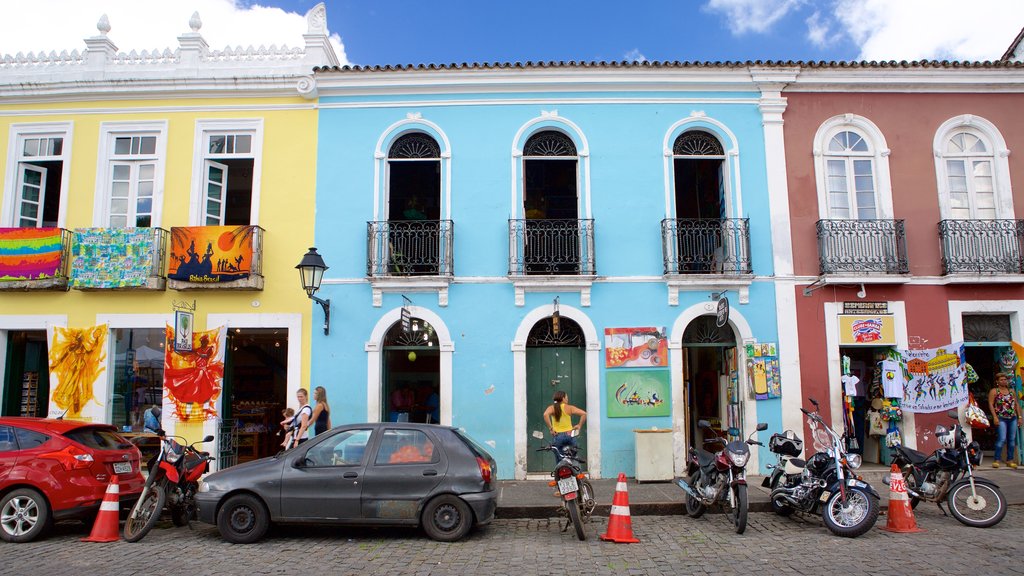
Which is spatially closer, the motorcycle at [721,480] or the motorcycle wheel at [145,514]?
the motorcycle wheel at [145,514]

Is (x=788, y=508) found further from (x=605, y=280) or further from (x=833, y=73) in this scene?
(x=833, y=73)

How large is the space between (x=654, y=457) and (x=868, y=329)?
4.42m

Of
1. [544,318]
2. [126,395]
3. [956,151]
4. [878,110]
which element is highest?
[878,110]

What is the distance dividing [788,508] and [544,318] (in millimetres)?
4952

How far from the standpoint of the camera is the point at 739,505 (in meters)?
7.84

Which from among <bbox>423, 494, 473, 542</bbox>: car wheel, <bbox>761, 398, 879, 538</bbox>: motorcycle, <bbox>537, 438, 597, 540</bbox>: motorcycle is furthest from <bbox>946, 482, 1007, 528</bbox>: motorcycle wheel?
<bbox>423, 494, 473, 542</bbox>: car wheel

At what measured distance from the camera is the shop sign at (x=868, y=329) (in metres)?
11.7

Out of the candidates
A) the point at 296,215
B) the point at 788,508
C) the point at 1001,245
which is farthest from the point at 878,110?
the point at 296,215

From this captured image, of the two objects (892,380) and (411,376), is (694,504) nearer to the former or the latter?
(892,380)

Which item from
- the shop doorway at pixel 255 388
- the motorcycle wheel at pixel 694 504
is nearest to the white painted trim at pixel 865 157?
the motorcycle wheel at pixel 694 504

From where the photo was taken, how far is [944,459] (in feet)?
27.6

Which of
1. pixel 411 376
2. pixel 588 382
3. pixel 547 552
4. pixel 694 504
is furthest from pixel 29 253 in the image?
pixel 694 504

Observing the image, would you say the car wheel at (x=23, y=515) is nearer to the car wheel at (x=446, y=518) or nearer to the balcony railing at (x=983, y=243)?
the car wheel at (x=446, y=518)

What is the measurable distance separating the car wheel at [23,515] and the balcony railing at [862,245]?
1175 cm
